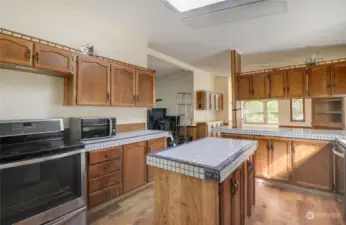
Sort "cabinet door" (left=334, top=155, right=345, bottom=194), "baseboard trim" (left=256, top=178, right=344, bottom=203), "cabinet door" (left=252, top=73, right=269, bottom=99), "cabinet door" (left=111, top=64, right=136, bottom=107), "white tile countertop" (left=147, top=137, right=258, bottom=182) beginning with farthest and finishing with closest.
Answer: "cabinet door" (left=252, top=73, right=269, bottom=99) < "cabinet door" (left=111, top=64, right=136, bottom=107) < "baseboard trim" (left=256, top=178, right=344, bottom=203) < "cabinet door" (left=334, top=155, right=345, bottom=194) < "white tile countertop" (left=147, top=137, right=258, bottom=182)

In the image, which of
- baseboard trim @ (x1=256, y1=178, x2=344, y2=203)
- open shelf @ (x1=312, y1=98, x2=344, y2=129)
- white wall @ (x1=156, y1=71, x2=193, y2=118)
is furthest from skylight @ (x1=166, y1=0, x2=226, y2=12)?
open shelf @ (x1=312, y1=98, x2=344, y2=129)

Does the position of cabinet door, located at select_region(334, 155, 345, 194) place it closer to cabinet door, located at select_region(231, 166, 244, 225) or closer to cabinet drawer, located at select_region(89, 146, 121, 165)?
cabinet door, located at select_region(231, 166, 244, 225)

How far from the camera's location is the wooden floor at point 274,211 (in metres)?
2.07

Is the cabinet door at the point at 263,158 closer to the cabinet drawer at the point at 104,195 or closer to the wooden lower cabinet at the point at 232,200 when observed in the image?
the wooden lower cabinet at the point at 232,200

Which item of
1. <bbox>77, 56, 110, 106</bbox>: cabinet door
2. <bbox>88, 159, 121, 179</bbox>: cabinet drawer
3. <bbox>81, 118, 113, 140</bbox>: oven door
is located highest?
<bbox>77, 56, 110, 106</bbox>: cabinet door

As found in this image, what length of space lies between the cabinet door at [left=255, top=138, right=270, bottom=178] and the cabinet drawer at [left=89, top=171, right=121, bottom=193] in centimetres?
229

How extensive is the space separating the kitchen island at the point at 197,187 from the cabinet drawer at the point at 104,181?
3.50 ft

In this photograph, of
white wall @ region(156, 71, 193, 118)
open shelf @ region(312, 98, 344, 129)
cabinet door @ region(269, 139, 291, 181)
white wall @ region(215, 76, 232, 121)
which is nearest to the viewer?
cabinet door @ region(269, 139, 291, 181)

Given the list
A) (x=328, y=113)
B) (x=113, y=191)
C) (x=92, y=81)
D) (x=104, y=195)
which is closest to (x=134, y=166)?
(x=113, y=191)

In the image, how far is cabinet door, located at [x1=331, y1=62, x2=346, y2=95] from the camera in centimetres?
302

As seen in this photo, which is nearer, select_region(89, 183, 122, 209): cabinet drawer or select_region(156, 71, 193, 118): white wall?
select_region(89, 183, 122, 209): cabinet drawer

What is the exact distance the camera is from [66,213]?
170 centimetres

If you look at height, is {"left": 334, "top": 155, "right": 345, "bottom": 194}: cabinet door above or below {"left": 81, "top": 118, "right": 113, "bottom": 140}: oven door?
below

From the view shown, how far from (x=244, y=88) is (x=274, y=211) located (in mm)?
2327
